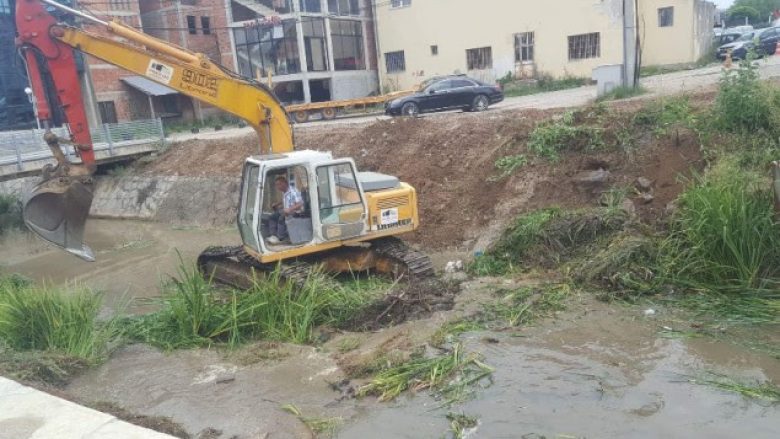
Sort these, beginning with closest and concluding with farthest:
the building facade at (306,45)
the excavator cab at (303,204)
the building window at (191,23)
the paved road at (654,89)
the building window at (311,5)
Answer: the excavator cab at (303,204) → the paved road at (654,89) → the building facade at (306,45) → the building window at (311,5) → the building window at (191,23)

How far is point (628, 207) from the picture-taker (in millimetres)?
10164

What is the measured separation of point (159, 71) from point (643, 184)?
8.11 metres

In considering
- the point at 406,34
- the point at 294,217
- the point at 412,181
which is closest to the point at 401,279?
the point at 294,217

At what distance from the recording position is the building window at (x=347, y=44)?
120 feet

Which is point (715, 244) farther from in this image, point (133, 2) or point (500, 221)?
point (133, 2)

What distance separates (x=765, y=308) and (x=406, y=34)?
31692mm

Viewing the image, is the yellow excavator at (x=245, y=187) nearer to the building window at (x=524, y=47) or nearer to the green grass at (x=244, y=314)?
the green grass at (x=244, y=314)

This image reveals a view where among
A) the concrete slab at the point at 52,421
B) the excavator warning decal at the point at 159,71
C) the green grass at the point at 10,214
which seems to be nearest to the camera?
the concrete slab at the point at 52,421

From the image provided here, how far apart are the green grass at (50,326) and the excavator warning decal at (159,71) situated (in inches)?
158

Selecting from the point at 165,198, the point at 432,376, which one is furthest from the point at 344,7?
the point at 432,376

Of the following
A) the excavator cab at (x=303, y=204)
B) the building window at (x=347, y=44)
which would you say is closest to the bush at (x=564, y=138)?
the excavator cab at (x=303, y=204)

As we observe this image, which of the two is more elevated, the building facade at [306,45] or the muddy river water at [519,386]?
the building facade at [306,45]

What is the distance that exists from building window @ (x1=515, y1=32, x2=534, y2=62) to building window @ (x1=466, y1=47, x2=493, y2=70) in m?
1.46

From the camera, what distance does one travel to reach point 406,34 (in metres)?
36.4
